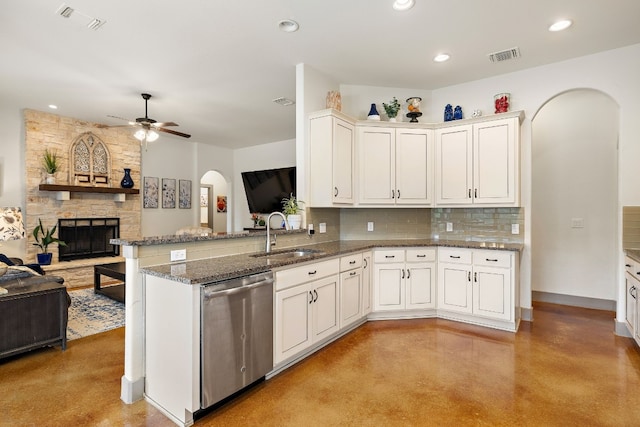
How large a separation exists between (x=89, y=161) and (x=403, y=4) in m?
6.02

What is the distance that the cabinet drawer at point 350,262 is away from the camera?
3.31 meters

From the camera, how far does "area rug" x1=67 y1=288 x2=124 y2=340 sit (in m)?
3.61

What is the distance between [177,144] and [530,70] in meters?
6.75

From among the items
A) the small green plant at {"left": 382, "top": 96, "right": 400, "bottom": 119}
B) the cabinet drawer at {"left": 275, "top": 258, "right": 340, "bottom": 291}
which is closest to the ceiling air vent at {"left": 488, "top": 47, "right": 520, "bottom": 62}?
the small green plant at {"left": 382, "top": 96, "right": 400, "bottom": 119}

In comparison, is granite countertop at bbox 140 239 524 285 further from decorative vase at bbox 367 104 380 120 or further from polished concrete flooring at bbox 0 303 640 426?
decorative vase at bbox 367 104 380 120

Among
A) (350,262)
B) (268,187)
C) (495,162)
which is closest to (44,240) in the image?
(268,187)

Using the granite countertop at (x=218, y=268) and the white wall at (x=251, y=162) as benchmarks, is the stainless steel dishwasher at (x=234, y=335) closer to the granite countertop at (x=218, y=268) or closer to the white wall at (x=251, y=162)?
the granite countertop at (x=218, y=268)

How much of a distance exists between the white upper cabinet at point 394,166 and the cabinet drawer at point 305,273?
1.16 metres

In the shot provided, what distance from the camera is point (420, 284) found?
387 cm

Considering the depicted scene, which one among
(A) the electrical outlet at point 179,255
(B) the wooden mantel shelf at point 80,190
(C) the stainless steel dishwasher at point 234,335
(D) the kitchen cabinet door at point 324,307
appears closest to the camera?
(C) the stainless steel dishwasher at point 234,335

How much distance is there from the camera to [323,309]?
3.03 meters

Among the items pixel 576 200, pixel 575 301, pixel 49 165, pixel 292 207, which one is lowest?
pixel 575 301

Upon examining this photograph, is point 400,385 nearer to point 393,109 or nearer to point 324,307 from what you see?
point 324,307

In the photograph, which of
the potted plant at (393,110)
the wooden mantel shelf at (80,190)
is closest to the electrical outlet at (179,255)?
the potted plant at (393,110)
